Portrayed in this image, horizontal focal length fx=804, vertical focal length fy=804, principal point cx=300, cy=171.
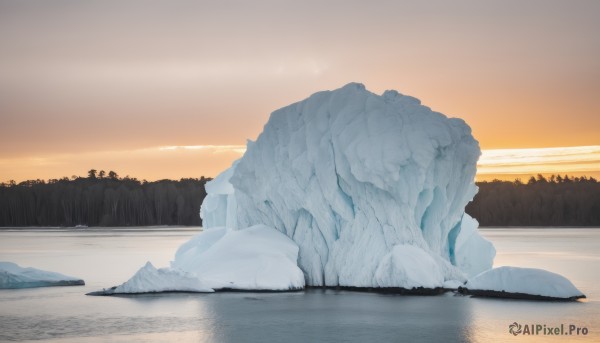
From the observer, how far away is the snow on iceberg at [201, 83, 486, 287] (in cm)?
2452

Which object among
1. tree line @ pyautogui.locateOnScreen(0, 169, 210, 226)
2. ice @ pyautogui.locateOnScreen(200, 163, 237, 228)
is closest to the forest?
tree line @ pyautogui.locateOnScreen(0, 169, 210, 226)

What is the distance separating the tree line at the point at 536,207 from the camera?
113312 mm

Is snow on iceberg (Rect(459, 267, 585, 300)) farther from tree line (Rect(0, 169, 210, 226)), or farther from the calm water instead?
tree line (Rect(0, 169, 210, 226))

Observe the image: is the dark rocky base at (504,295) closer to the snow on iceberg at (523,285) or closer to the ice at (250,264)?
the snow on iceberg at (523,285)

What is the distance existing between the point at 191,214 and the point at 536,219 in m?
50.4

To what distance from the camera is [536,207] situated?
11438 cm

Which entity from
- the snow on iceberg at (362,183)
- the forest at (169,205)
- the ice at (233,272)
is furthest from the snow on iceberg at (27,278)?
the forest at (169,205)

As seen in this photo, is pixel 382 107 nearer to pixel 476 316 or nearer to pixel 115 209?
pixel 476 316

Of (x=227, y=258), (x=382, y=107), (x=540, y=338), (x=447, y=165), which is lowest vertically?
(x=540, y=338)

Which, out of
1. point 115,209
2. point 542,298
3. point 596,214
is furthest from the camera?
point 115,209

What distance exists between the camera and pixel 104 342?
16953mm

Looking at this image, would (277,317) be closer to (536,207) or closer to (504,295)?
(504,295)

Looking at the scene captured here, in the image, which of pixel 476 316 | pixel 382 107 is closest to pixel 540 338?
pixel 476 316

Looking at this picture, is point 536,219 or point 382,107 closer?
point 382,107
